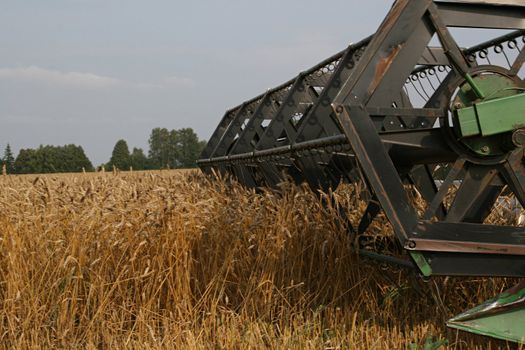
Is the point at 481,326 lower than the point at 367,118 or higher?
lower

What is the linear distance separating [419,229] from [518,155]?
2.26ft

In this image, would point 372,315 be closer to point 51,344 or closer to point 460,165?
point 460,165

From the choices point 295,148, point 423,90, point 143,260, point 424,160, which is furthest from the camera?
point 423,90

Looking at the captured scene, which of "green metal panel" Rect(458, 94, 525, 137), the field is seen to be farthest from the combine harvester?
the field

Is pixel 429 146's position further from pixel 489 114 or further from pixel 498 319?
pixel 498 319

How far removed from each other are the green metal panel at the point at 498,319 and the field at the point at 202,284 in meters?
0.36

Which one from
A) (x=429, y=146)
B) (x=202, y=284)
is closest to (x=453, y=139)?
(x=429, y=146)

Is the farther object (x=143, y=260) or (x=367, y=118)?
(x=143, y=260)

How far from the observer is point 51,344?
3.52m

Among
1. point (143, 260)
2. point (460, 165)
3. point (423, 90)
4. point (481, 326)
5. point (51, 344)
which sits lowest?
point (51, 344)

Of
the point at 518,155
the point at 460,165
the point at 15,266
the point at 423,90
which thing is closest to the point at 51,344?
the point at 15,266

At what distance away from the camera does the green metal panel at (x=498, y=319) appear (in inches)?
121

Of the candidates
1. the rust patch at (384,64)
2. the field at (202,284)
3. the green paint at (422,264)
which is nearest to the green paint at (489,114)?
the rust patch at (384,64)

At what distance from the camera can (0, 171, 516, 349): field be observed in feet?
11.8
